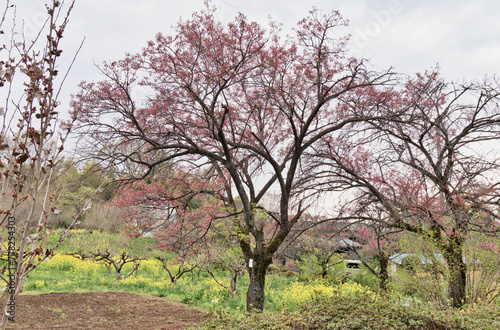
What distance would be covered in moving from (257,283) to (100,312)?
3.93m

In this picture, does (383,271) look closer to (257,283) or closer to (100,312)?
(257,283)

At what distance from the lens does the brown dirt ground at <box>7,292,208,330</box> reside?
292 inches

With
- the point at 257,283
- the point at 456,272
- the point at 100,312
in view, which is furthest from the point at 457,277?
the point at 100,312

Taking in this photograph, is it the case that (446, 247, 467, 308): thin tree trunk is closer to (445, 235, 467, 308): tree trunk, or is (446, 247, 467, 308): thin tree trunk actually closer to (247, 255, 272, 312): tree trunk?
(445, 235, 467, 308): tree trunk

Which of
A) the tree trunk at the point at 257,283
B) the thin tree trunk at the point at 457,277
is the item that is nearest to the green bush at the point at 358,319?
the tree trunk at the point at 257,283

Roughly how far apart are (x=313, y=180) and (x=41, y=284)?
9.66 m

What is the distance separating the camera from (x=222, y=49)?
7.59 meters

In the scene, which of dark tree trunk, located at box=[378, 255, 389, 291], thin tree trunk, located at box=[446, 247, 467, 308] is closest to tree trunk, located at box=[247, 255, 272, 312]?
thin tree trunk, located at box=[446, 247, 467, 308]

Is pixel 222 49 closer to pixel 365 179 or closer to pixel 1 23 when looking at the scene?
pixel 365 179

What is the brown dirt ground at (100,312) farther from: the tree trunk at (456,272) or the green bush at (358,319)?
the tree trunk at (456,272)

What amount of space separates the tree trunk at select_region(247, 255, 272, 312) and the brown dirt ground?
4.15 ft

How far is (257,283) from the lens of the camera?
27.1 feet

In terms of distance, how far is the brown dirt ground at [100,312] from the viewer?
24.3 feet

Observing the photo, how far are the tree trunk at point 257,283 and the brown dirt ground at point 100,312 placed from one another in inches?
49.8
